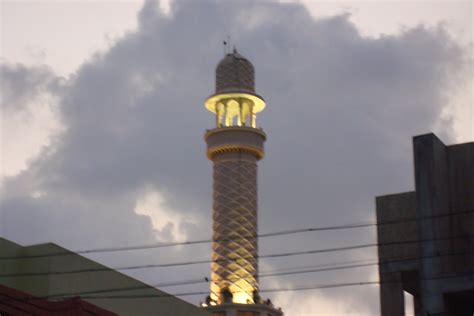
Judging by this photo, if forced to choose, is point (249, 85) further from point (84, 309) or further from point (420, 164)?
point (420, 164)

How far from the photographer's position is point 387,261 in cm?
3822

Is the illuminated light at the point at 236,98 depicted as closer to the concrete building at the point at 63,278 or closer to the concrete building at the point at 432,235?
the concrete building at the point at 63,278

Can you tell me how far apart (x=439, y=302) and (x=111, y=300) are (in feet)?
85.1

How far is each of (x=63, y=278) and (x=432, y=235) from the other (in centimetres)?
2373

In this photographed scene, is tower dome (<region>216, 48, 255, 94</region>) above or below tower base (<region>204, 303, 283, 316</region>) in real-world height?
above

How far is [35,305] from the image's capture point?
51.9 meters

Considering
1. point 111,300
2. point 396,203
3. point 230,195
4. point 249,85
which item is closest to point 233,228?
point 230,195

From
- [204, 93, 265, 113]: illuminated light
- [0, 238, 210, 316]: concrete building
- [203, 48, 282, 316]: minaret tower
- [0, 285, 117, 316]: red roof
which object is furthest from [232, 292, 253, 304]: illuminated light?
[0, 285, 117, 316]: red roof

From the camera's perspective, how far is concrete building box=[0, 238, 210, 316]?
5444cm

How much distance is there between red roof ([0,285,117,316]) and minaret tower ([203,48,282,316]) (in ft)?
141

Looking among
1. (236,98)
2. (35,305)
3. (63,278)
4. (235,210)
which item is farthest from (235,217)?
(35,305)

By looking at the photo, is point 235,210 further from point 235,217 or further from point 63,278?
point 63,278

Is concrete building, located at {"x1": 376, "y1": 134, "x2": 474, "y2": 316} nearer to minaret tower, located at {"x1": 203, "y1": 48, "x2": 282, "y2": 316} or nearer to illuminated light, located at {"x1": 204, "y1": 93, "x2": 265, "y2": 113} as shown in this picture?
minaret tower, located at {"x1": 203, "y1": 48, "x2": 282, "y2": 316}

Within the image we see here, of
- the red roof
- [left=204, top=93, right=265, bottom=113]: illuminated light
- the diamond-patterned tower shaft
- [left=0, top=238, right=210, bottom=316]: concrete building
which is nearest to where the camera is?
the red roof
